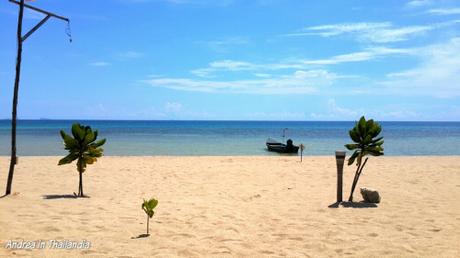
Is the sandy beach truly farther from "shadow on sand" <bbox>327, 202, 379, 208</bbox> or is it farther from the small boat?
the small boat

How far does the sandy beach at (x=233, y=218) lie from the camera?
19.6 feet

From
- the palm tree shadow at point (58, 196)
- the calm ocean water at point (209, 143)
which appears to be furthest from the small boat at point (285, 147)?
the palm tree shadow at point (58, 196)

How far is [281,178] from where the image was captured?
14062 mm

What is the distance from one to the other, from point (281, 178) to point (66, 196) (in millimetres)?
7220

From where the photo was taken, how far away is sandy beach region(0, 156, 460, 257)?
5961 millimetres

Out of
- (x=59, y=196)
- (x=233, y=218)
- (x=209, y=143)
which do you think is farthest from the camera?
(x=209, y=143)

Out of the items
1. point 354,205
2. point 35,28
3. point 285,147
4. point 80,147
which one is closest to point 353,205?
point 354,205

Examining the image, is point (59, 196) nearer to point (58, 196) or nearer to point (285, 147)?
point (58, 196)

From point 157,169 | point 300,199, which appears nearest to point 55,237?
point 300,199

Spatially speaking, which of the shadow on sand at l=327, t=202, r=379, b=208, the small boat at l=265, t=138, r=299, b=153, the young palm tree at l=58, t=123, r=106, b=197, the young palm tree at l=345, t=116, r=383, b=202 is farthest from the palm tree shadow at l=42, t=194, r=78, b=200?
the small boat at l=265, t=138, r=299, b=153

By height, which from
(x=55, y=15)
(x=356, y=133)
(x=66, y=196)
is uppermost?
(x=55, y=15)

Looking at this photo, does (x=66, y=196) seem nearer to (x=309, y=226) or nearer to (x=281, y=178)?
(x=309, y=226)

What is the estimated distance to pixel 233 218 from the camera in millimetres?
7871

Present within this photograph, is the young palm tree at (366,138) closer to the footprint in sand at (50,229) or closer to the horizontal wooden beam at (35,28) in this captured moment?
the footprint in sand at (50,229)
